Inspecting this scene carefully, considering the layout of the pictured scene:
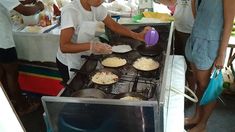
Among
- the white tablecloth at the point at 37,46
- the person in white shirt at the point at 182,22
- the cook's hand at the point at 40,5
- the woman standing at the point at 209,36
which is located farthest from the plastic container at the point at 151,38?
the cook's hand at the point at 40,5

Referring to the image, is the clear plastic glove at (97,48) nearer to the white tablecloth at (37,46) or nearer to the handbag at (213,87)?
the handbag at (213,87)

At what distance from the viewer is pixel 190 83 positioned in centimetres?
236

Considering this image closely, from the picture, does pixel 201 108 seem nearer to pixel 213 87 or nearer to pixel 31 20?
pixel 213 87

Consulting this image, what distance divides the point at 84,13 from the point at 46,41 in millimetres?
829

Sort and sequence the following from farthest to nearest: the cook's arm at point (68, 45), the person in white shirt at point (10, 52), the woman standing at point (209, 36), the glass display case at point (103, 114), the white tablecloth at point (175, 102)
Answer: the person in white shirt at point (10, 52)
the woman standing at point (209, 36)
the cook's arm at point (68, 45)
the white tablecloth at point (175, 102)
the glass display case at point (103, 114)

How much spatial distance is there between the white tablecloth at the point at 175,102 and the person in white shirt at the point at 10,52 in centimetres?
139

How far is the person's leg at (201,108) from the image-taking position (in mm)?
1865

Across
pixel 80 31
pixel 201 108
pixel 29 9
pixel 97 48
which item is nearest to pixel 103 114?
pixel 97 48

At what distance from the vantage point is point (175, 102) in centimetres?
140

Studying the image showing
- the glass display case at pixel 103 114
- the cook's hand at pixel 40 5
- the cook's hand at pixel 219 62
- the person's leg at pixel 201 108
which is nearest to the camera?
the glass display case at pixel 103 114

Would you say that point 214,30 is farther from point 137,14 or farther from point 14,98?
point 14,98

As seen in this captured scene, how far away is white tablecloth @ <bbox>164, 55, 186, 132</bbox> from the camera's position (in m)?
1.26

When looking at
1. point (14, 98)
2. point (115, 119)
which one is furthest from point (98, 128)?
point (14, 98)

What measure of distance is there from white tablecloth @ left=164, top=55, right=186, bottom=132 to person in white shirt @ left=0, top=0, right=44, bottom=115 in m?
1.39
